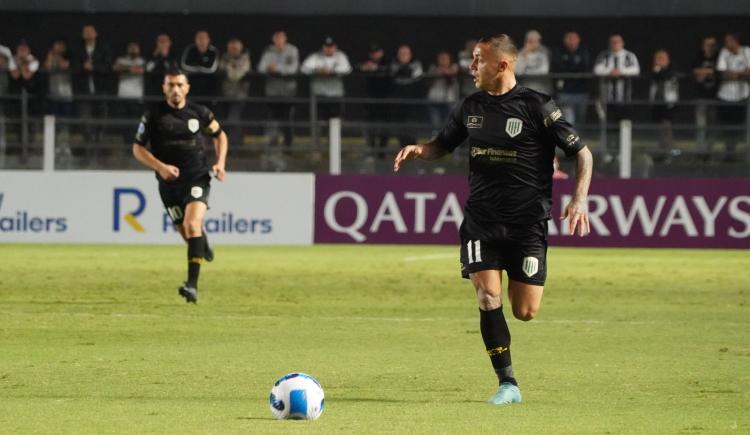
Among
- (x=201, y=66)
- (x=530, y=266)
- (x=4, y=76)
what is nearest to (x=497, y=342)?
(x=530, y=266)

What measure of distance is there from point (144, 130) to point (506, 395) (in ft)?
27.5

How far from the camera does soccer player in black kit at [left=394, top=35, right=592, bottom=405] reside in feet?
29.7

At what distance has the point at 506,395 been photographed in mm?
8750

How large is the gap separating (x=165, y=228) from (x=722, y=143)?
886 centimetres

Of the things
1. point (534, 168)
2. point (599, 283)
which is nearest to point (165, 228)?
point (599, 283)

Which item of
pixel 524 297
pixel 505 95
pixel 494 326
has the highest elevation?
pixel 505 95

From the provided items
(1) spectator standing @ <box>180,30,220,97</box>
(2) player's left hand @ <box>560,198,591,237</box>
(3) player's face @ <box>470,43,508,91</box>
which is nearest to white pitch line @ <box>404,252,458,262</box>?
(1) spectator standing @ <box>180,30,220,97</box>

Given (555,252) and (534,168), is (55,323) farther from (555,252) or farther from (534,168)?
(555,252)

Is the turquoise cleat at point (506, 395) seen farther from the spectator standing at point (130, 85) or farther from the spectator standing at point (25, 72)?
the spectator standing at point (25, 72)

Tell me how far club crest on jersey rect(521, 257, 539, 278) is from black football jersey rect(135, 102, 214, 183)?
763cm

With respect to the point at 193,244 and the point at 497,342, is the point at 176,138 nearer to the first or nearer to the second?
the point at 193,244

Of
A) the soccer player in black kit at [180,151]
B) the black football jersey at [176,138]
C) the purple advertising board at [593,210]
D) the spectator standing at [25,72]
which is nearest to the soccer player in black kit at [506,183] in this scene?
the soccer player in black kit at [180,151]

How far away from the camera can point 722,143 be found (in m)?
25.2

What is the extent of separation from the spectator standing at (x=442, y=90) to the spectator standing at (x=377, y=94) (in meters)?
0.73
